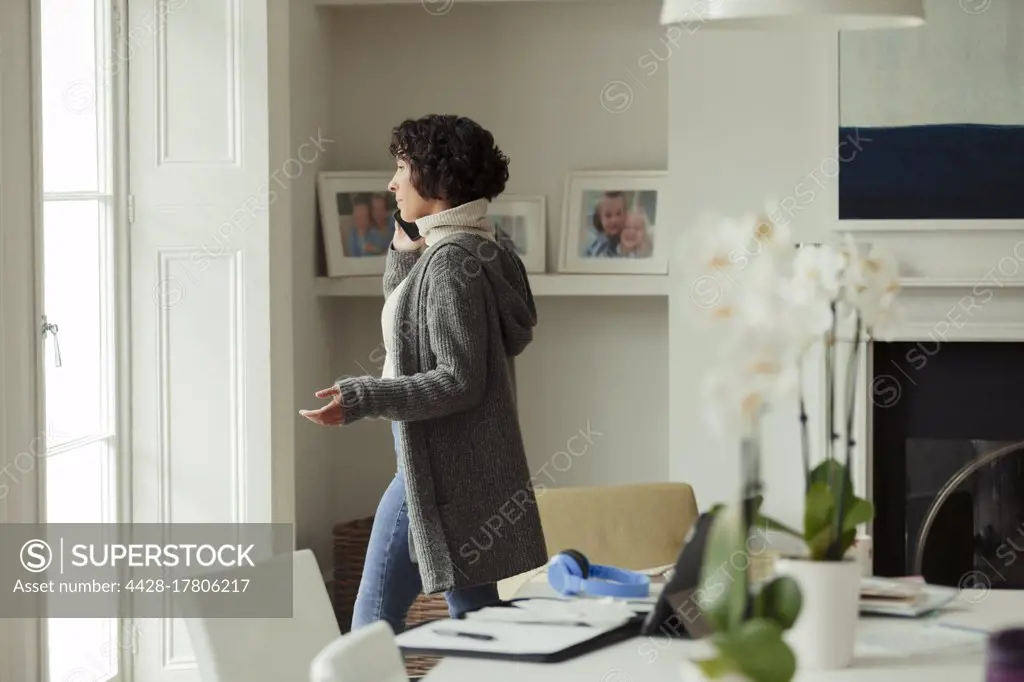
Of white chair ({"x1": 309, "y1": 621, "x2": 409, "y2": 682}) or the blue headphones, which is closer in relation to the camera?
white chair ({"x1": 309, "y1": 621, "x2": 409, "y2": 682})

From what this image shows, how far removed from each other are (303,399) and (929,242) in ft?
6.57

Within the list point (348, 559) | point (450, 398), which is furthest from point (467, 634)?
point (348, 559)

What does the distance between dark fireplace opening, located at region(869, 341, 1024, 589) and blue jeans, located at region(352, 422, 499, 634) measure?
1.95m

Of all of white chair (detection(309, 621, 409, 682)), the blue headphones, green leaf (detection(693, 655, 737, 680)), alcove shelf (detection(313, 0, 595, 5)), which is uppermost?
alcove shelf (detection(313, 0, 595, 5))

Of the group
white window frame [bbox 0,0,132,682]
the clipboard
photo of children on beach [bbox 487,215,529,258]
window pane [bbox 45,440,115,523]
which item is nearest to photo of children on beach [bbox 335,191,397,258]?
photo of children on beach [bbox 487,215,529,258]

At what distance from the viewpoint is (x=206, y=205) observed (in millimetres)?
3658

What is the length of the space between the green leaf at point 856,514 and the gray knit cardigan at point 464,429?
0.94 m

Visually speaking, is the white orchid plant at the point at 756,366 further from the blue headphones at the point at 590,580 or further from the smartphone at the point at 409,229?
the smartphone at the point at 409,229

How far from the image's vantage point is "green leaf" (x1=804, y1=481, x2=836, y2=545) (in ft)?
5.28

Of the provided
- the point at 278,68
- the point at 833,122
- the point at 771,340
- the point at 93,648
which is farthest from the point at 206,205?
the point at 771,340

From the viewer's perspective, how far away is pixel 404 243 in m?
3.09

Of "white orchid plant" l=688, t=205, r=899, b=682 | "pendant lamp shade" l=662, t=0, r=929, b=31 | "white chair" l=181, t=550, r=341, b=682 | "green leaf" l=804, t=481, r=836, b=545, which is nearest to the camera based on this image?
"white orchid plant" l=688, t=205, r=899, b=682

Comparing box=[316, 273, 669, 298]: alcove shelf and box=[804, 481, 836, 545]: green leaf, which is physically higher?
box=[316, 273, 669, 298]: alcove shelf

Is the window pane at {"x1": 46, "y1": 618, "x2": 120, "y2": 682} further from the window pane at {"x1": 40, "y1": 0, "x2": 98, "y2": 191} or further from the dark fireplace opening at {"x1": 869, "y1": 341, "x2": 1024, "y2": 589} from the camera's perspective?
the dark fireplace opening at {"x1": 869, "y1": 341, "x2": 1024, "y2": 589}
